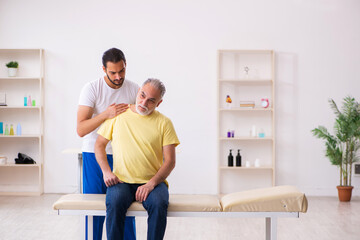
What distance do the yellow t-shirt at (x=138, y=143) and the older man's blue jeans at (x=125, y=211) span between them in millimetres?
116

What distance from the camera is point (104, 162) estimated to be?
2459mm

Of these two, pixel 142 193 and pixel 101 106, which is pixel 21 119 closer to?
pixel 101 106

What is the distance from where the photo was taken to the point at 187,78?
536cm

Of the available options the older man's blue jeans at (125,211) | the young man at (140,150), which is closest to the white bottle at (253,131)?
the young man at (140,150)

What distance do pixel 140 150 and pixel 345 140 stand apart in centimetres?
324

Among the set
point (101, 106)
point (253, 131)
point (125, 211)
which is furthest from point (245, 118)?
point (125, 211)

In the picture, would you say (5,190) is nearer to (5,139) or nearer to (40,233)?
(5,139)

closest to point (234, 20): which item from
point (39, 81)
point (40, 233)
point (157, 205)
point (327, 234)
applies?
point (39, 81)

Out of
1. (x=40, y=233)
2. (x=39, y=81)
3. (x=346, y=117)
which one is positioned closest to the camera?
(x=40, y=233)

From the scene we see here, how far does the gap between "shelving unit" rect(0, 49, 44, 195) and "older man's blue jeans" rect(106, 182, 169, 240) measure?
3.30 meters

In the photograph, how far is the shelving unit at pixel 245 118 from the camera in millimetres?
5355

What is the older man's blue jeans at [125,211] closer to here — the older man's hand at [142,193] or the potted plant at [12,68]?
the older man's hand at [142,193]

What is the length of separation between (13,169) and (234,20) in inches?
118

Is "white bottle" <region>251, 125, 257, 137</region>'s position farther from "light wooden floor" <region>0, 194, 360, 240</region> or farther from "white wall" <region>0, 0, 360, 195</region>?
"light wooden floor" <region>0, 194, 360, 240</region>
